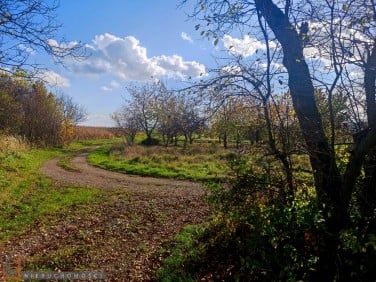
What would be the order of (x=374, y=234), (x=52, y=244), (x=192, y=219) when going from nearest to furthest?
(x=374, y=234)
(x=52, y=244)
(x=192, y=219)

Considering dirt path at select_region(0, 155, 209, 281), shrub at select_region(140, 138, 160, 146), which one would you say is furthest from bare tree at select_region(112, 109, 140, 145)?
dirt path at select_region(0, 155, 209, 281)

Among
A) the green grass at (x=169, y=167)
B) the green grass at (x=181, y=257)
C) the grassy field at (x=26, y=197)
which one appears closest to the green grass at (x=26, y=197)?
the grassy field at (x=26, y=197)

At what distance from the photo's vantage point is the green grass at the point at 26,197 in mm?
11305

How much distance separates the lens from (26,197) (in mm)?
14766

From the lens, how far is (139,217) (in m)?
12.1

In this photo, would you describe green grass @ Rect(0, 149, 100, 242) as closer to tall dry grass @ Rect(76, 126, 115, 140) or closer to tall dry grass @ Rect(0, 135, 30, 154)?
tall dry grass @ Rect(0, 135, 30, 154)

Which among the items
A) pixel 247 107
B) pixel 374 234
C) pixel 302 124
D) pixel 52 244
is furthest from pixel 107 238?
pixel 374 234

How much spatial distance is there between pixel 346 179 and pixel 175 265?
12.8 feet

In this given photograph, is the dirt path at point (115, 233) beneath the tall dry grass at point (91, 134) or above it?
beneath

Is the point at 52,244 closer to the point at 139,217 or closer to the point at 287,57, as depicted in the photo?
the point at 139,217

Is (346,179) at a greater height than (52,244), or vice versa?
(346,179)

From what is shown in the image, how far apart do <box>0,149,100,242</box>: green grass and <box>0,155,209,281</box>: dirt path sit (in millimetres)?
516

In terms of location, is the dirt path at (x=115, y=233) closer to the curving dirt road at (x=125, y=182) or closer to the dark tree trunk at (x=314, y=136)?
the curving dirt road at (x=125, y=182)

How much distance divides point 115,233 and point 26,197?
5.97m
